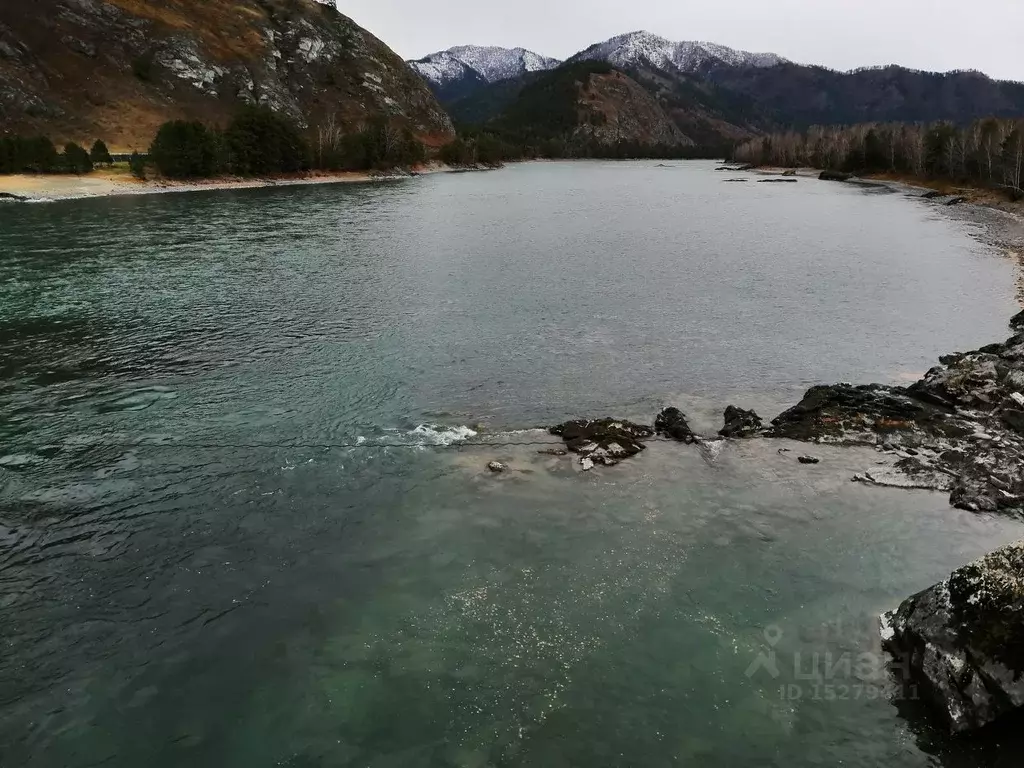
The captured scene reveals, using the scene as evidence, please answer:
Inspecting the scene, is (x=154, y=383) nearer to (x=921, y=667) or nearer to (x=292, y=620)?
(x=292, y=620)

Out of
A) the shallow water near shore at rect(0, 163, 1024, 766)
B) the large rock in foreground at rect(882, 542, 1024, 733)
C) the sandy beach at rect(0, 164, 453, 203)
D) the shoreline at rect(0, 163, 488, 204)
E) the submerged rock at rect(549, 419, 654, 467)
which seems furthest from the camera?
the sandy beach at rect(0, 164, 453, 203)

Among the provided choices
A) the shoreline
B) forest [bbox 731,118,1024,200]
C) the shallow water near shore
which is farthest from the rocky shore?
the shoreline

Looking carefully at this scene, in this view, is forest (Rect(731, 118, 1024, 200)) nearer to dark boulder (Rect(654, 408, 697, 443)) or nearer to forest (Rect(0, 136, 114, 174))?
dark boulder (Rect(654, 408, 697, 443))

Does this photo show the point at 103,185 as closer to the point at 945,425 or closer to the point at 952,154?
the point at 945,425

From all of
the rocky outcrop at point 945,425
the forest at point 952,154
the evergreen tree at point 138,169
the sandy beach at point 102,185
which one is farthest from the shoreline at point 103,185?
the forest at point 952,154

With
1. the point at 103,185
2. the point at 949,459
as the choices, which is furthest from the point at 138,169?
the point at 949,459
